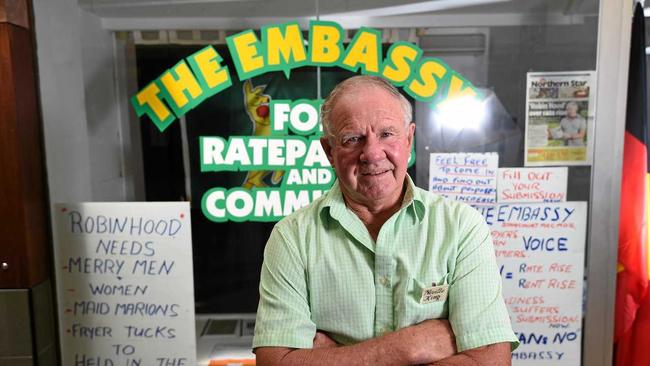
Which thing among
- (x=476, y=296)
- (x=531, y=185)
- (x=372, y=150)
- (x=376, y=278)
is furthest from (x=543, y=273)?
(x=372, y=150)

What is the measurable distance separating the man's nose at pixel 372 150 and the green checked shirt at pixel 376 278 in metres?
0.16

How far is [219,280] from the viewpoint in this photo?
87.2 inches

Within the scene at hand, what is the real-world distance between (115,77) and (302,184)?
0.93 m

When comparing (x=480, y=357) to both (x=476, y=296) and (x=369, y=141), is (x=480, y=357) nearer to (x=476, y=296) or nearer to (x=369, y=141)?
(x=476, y=296)

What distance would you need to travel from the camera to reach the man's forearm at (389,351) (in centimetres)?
112

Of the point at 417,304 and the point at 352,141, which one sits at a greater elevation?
the point at 352,141

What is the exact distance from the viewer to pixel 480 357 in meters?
1.13

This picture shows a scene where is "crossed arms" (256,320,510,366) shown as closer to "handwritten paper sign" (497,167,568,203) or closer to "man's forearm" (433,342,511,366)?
"man's forearm" (433,342,511,366)

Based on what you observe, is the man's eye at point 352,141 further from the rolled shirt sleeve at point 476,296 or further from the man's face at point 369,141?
the rolled shirt sleeve at point 476,296

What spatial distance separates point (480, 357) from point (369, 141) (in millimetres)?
567

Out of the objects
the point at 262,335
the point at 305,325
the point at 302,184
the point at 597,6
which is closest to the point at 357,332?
the point at 305,325

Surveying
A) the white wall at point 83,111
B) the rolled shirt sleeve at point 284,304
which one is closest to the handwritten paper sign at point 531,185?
the rolled shirt sleeve at point 284,304

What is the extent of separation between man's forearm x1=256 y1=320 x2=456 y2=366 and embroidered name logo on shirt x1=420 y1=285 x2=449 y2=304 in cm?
6

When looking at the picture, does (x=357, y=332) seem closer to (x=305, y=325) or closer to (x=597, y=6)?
(x=305, y=325)
